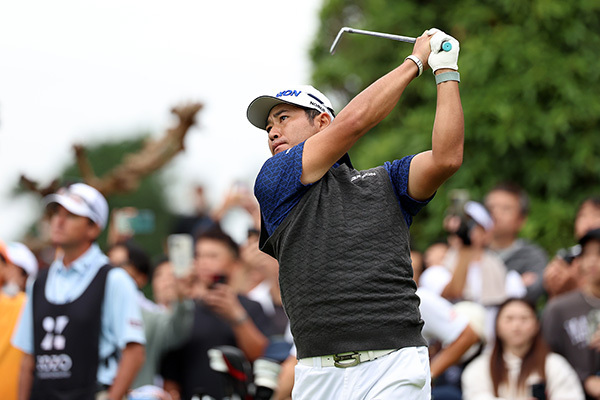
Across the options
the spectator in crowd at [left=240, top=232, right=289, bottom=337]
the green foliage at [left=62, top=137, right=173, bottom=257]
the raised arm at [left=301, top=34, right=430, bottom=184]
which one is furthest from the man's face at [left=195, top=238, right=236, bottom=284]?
the green foliage at [left=62, top=137, right=173, bottom=257]

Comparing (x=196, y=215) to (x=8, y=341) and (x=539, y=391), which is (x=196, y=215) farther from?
(x=539, y=391)

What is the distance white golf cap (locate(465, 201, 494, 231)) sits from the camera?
866 cm

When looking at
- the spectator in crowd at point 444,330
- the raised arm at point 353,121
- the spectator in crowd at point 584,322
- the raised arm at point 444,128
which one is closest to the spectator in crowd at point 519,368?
the spectator in crowd at point 584,322

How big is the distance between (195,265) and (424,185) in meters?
4.09

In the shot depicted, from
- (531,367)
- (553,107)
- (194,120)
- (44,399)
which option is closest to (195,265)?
(44,399)

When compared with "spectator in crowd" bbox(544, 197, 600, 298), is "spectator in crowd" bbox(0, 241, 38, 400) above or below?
below

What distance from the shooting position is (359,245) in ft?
12.9

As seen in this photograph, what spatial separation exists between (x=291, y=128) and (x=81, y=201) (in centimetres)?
265

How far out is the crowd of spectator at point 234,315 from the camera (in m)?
6.20

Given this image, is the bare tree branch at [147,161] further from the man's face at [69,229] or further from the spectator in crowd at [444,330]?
the spectator in crowd at [444,330]

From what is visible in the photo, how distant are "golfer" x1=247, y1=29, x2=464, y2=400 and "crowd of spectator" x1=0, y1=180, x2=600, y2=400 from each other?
1.79m

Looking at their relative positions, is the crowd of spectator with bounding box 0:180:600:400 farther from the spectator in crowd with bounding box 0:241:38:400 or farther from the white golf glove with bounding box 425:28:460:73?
the white golf glove with bounding box 425:28:460:73

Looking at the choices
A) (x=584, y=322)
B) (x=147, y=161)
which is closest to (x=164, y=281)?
(x=584, y=322)

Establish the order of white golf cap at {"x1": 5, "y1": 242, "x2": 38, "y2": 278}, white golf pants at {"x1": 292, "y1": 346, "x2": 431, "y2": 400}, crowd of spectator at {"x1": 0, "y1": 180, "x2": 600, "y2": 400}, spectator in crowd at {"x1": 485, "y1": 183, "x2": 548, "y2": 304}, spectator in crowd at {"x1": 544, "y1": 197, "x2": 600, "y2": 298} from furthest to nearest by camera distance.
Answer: white golf cap at {"x1": 5, "y1": 242, "x2": 38, "y2": 278} < spectator in crowd at {"x1": 485, "y1": 183, "x2": 548, "y2": 304} < spectator in crowd at {"x1": 544, "y1": 197, "x2": 600, "y2": 298} < crowd of spectator at {"x1": 0, "y1": 180, "x2": 600, "y2": 400} < white golf pants at {"x1": 292, "y1": 346, "x2": 431, "y2": 400}
